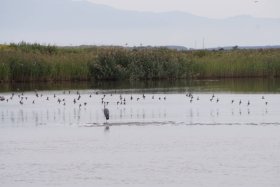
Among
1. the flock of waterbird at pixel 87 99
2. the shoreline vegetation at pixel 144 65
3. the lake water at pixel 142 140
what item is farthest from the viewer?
the shoreline vegetation at pixel 144 65

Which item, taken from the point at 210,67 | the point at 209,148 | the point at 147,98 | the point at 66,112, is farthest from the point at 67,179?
the point at 210,67

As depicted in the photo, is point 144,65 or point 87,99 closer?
point 87,99

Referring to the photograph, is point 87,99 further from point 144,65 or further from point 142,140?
point 144,65

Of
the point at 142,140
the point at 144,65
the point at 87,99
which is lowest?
the point at 142,140

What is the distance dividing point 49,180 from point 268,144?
6.07 meters

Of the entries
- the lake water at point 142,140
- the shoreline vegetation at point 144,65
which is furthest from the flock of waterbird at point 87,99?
the shoreline vegetation at point 144,65

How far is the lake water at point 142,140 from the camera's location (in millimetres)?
16266

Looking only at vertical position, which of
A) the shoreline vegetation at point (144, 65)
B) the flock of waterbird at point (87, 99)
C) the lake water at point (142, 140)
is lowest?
the lake water at point (142, 140)

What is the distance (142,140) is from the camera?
2125 cm

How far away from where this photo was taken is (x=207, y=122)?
25312mm

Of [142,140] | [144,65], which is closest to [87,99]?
[142,140]

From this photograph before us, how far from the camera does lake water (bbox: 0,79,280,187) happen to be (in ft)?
53.4

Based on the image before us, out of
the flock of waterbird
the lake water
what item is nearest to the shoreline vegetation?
the flock of waterbird

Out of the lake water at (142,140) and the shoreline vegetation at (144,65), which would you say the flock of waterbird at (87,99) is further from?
the shoreline vegetation at (144,65)
